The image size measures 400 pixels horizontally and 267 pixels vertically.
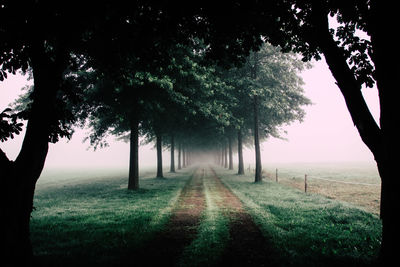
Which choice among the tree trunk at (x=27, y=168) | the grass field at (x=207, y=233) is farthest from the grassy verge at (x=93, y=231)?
the tree trunk at (x=27, y=168)

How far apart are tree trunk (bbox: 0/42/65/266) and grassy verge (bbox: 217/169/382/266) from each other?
4896mm

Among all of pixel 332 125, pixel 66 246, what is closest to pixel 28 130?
pixel 66 246

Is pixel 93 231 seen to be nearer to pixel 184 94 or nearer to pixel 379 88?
pixel 379 88

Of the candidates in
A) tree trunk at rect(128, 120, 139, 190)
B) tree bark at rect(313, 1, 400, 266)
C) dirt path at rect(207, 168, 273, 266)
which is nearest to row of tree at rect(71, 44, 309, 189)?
tree trunk at rect(128, 120, 139, 190)

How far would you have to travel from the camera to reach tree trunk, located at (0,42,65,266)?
415 cm

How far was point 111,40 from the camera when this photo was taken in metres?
6.49

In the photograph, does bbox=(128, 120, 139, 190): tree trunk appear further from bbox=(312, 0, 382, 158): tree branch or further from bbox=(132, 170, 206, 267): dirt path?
bbox=(312, 0, 382, 158): tree branch

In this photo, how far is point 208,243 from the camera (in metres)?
5.99

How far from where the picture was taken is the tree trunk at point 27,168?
415 centimetres

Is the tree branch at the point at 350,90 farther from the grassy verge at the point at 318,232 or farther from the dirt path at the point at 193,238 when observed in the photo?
the dirt path at the point at 193,238

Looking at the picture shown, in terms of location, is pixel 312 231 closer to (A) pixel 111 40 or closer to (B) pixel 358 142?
(A) pixel 111 40

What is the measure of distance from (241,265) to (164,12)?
579 centimetres

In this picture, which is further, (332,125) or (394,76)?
(332,125)

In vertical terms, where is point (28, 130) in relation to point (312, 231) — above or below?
above
